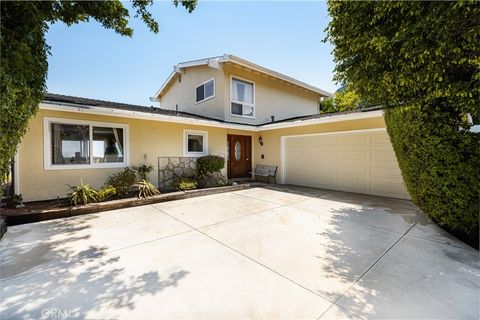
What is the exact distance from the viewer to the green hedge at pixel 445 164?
3420mm

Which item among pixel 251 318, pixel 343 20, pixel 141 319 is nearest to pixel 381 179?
pixel 343 20

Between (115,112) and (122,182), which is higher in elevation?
(115,112)

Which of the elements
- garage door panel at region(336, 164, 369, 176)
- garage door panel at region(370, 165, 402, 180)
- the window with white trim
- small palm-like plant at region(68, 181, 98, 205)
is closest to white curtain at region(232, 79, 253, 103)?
the window with white trim

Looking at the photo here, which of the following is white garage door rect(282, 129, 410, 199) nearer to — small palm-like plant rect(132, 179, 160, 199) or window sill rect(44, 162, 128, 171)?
small palm-like plant rect(132, 179, 160, 199)

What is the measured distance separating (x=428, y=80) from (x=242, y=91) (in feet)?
28.3

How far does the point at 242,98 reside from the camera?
11.1 metres

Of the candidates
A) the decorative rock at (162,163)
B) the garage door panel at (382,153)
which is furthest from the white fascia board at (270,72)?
the garage door panel at (382,153)

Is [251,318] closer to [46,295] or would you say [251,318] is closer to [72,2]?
[46,295]

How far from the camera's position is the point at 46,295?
91.0 inches

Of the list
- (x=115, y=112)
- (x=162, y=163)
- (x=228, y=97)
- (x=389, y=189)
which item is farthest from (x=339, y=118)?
(x=115, y=112)

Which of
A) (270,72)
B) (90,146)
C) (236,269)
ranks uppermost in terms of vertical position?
(270,72)

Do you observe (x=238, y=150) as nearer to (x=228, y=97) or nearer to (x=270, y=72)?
(x=228, y=97)

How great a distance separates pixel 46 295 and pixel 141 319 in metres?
1.28

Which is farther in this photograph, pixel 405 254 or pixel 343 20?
pixel 343 20
